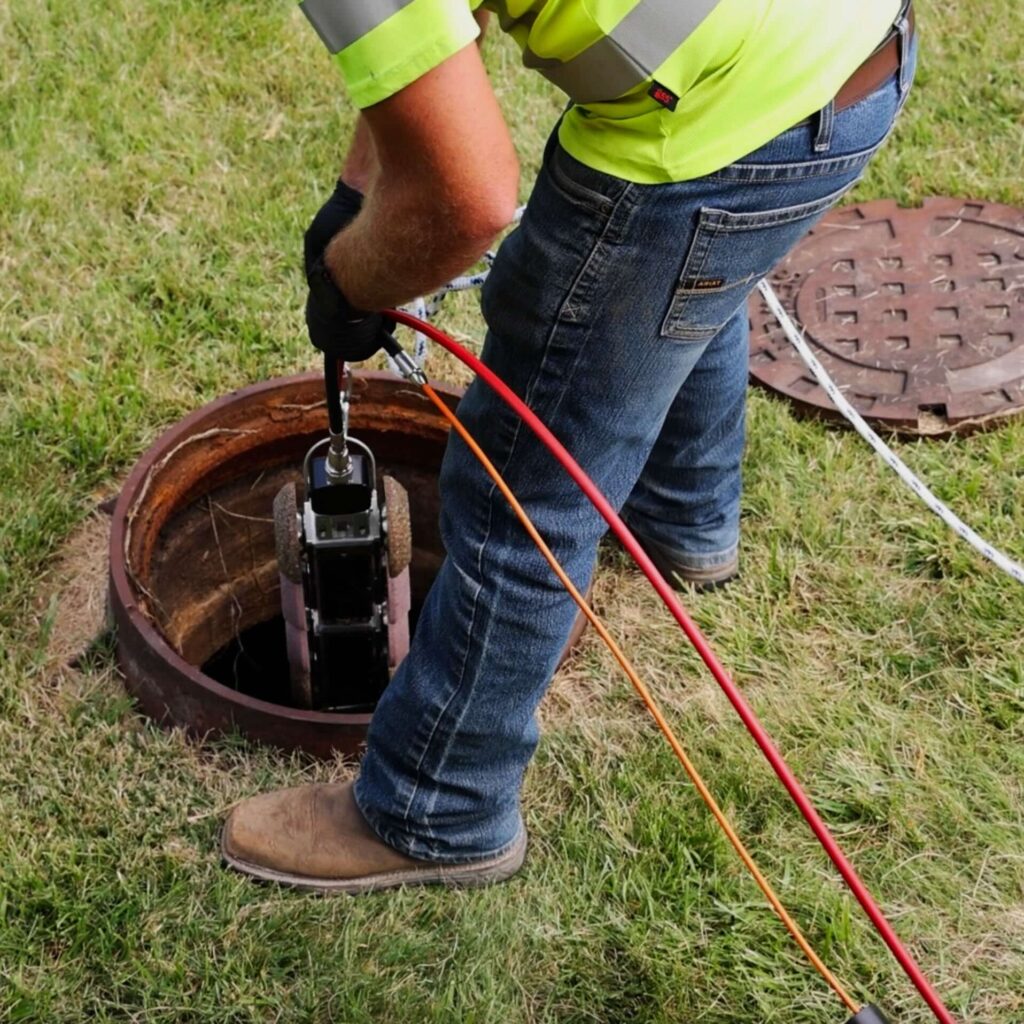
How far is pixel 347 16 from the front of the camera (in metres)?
1.46

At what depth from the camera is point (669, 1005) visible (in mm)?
2184

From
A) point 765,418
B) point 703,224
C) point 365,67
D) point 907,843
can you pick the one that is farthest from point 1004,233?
point 365,67

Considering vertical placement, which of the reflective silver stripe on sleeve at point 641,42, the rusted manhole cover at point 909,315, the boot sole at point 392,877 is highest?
the reflective silver stripe on sleeve at point 641,42

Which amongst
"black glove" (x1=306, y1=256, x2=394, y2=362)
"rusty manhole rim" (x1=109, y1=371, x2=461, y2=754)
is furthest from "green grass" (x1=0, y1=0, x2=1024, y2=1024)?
"black glove" (x1=306, y1=256, x2=394, y2=362)

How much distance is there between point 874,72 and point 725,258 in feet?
1.08

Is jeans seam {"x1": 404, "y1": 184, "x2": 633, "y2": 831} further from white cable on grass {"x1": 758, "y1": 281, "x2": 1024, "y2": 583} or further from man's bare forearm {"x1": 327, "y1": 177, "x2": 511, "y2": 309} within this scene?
white cable on grass {"x1": 758, "y1": 281, "x2": 1024, "y2": 583}

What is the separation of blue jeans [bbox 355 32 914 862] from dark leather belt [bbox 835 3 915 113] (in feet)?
0.05

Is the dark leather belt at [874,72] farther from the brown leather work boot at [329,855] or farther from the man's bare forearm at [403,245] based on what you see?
the brown leather work boot at [329,855]

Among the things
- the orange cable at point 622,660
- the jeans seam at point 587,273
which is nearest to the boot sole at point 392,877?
the orange cable at point 622,660

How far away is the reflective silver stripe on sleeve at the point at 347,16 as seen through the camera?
145cm

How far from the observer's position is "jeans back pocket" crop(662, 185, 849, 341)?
178cm

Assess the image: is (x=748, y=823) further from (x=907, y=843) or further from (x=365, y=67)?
(x=365, y=67)

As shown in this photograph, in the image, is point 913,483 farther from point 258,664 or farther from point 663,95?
point 258,664

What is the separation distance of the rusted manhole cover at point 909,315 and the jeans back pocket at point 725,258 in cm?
138
